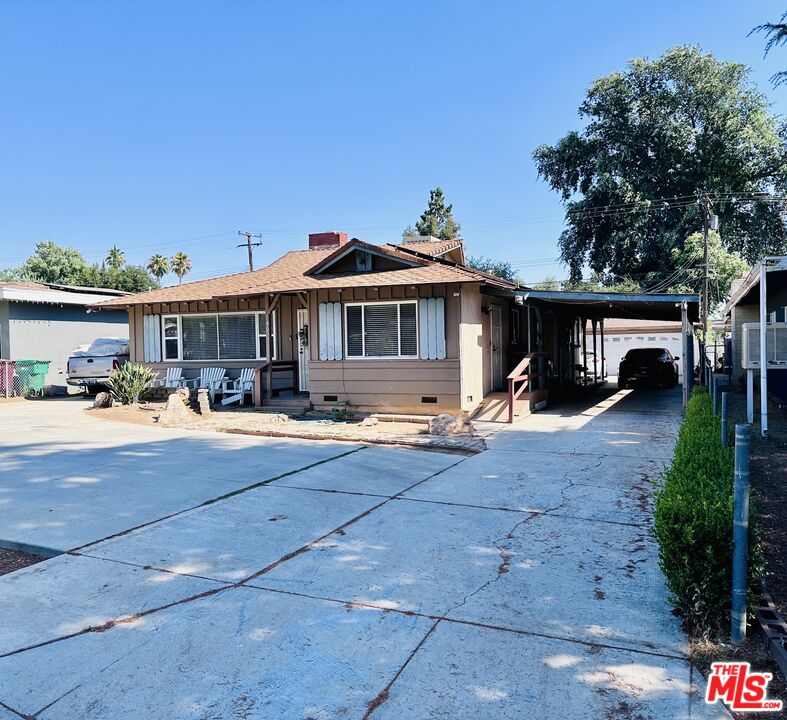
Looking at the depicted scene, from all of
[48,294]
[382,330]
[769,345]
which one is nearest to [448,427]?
[382,330]

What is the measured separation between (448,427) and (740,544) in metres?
7.61

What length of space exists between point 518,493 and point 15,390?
18.3 metres

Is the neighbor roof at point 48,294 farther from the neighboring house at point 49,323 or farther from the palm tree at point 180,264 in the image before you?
the palm tree at point 180,264

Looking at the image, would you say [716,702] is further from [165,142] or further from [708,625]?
[165,142]

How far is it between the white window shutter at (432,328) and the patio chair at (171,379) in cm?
693

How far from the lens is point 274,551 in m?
4.81

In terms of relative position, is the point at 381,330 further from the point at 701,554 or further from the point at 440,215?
the point at 440,215

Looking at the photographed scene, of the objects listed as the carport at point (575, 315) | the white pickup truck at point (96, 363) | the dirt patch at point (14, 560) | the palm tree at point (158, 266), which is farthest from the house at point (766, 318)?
the palm tree at point (158, 266)

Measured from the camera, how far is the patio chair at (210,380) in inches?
600

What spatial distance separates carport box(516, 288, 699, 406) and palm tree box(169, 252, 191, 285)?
44313 mm

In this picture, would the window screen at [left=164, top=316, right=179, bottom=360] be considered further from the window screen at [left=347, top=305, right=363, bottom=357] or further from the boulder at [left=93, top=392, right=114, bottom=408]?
the window screen at [left=347, top=305, right=363, bottom=357]

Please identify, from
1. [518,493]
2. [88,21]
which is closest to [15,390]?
[88,21]

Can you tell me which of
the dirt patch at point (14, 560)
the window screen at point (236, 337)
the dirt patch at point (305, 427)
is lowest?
the dirt patch at point (14, 560)

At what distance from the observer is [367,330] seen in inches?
520
